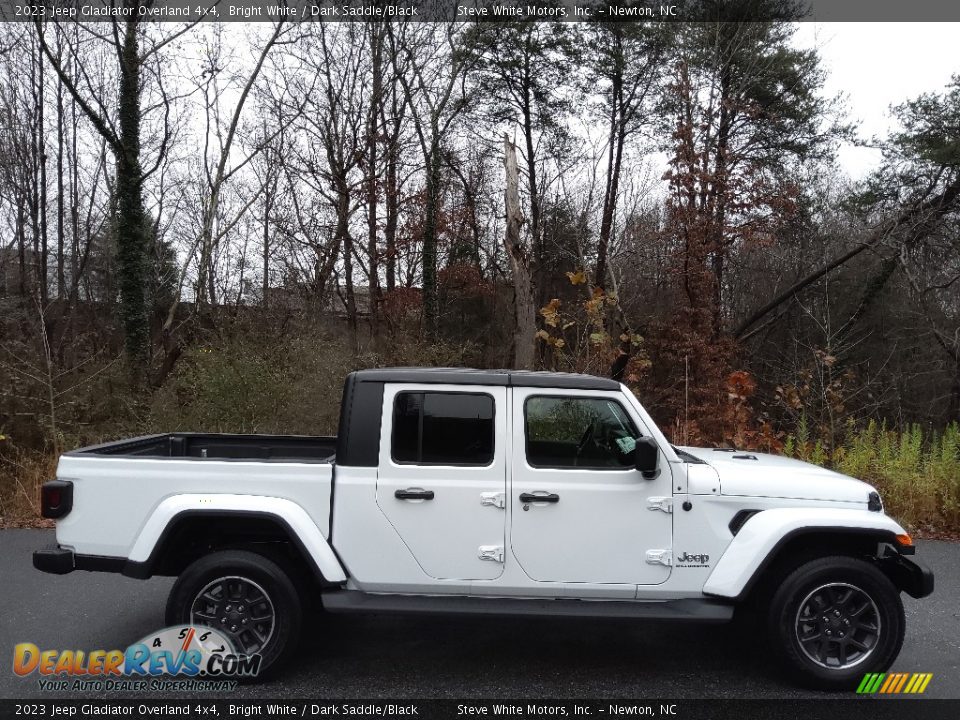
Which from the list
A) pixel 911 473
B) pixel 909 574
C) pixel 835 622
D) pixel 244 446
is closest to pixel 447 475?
pixel 244 446

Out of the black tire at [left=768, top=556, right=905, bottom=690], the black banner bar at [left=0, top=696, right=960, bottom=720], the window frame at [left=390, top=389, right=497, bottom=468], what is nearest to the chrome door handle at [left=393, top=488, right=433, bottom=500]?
the window frame at [left=390, top=389, right=497, bottom=468]

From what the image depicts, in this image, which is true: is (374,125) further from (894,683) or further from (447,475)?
(894,683)

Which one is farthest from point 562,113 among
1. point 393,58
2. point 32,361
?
point 32,361

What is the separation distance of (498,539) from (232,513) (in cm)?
158

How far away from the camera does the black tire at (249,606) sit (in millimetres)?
4082

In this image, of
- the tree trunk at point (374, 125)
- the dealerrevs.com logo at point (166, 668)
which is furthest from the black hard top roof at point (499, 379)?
the tree trunk at point (374, 125)

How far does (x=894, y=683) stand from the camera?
4.22 metres

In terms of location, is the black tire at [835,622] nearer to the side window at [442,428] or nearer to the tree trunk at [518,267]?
the side window at [442,428]

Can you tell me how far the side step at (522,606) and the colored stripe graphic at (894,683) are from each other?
915 millimetres

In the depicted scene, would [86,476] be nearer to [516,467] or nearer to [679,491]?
[516,467]

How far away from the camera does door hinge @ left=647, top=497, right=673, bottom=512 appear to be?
414 cm

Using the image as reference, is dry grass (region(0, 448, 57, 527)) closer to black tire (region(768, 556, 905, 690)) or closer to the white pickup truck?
the white pickup truck

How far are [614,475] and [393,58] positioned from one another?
19965 mm

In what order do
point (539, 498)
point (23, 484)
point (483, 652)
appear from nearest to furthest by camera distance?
point (539, 498) < point (483, 652) < point (23, 484)
